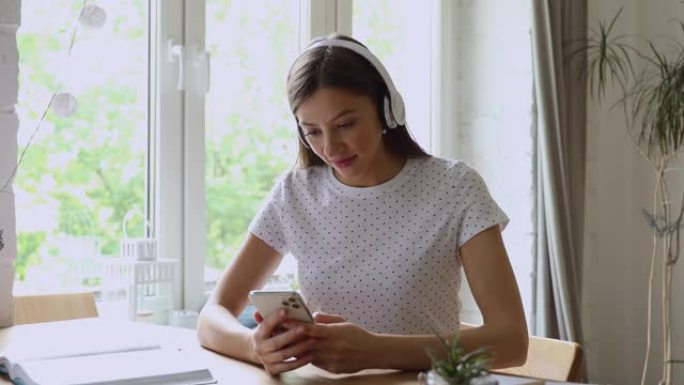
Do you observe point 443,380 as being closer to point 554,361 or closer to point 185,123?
point 554,361

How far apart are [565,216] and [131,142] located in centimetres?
144

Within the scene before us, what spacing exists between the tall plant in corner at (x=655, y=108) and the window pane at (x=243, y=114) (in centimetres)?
102

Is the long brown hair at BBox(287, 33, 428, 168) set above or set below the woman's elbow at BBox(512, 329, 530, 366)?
above

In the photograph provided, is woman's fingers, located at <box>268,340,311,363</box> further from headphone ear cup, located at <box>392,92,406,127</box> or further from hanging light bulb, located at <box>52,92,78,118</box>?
hanging light bulb, located at <box>52,92,78,118</box>

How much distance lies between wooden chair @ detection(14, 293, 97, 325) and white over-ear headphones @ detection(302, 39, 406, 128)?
80 cm

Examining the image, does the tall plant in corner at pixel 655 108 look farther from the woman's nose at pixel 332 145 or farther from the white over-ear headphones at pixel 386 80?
the woman's nose at pixel 332 145

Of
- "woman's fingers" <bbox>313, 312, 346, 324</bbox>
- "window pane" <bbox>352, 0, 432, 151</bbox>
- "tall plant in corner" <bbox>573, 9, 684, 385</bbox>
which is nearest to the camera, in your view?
"woman's fingers" <bbox>313, 312, 346, 324</bbox>

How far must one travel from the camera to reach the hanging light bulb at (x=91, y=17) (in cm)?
207

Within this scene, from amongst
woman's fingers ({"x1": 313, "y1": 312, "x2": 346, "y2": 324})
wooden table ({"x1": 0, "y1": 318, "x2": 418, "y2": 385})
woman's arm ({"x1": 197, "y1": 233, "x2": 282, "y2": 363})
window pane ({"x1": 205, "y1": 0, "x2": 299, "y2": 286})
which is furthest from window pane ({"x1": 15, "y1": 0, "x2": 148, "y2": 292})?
woman's fingers ({"x1": 313, "y1": 312, "x2": 346, "y2": 324})

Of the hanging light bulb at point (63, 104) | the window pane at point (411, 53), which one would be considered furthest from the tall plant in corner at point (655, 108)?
the hanging light bulb at point (63, 104)

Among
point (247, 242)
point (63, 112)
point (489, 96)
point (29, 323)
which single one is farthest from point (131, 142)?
point (489, 96)

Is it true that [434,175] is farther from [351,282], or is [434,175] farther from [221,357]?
[221,357]

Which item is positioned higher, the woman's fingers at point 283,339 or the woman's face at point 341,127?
the woman's face at point 341,127

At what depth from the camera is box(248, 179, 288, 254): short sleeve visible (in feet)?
6.02
